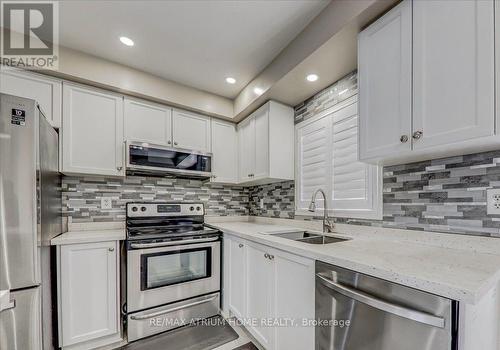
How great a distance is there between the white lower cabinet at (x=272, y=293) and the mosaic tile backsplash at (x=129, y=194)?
925 mm

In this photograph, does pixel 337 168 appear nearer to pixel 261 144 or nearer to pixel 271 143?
pixel 271 143

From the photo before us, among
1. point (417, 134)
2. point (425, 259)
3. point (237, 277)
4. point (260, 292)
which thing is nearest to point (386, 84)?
point (417, 134)

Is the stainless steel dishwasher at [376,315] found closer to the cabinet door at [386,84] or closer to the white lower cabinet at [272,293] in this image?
the white lower cabinet at [272,293]

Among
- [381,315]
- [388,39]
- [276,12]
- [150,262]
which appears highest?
[276,12]

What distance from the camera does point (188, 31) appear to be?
5.41ft

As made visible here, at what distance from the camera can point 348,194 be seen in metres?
1.76

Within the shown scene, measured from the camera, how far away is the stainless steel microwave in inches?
81.0

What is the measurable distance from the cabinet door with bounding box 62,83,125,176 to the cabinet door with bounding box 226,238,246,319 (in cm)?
130

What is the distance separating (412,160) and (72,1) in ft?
7.75

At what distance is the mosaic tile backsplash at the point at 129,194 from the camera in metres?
2.07

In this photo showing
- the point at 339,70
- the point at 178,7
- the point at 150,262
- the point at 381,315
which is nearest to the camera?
the point at 381,315

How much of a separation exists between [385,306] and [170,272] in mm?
1681

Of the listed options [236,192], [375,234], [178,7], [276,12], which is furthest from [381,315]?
[236,192]

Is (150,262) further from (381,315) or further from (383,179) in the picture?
(383,179)
